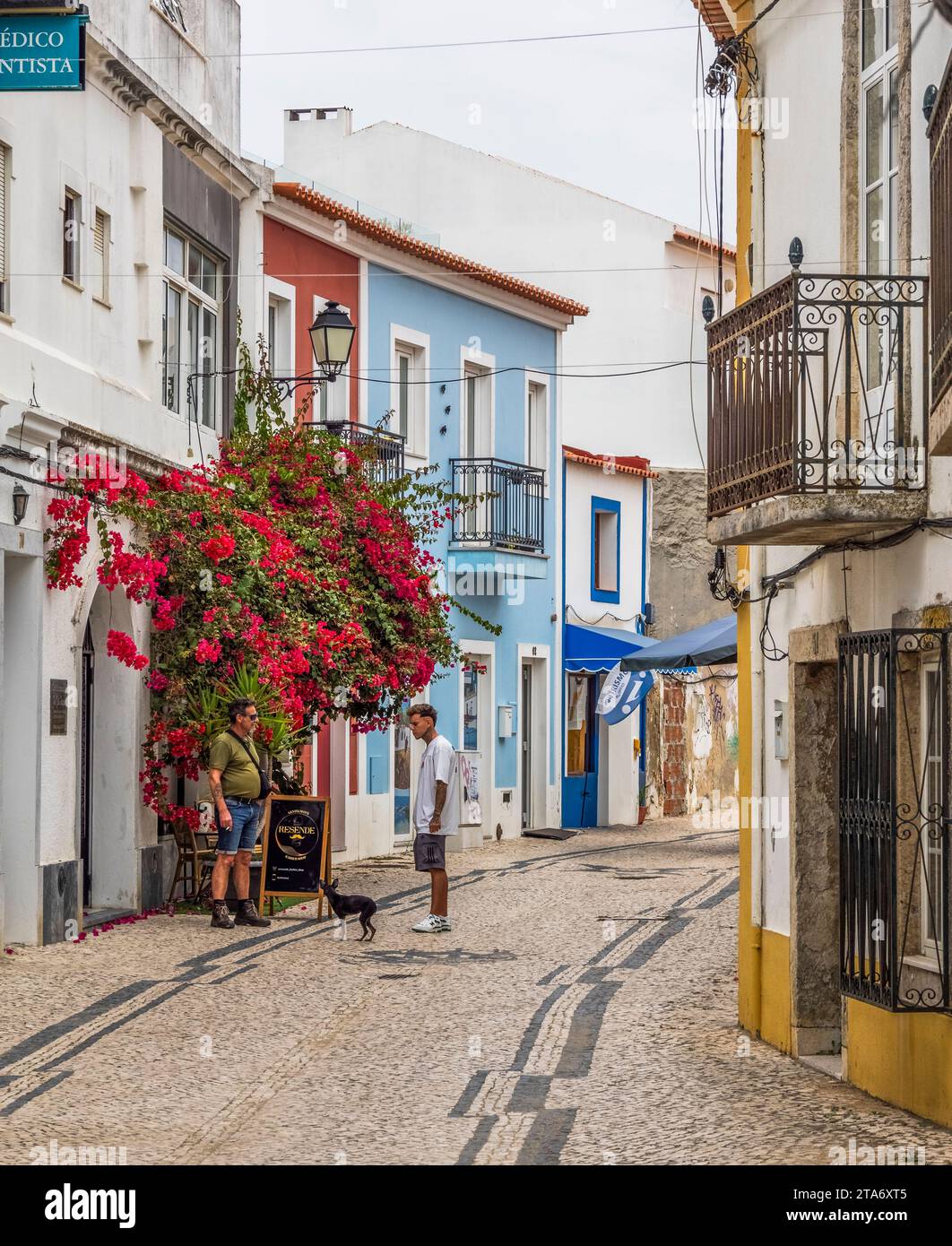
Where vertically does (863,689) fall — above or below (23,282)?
below

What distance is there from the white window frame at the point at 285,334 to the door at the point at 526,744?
760 centimetres

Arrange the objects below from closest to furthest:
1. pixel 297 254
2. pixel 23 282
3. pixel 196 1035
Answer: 1. pixel 196 1035
2. pixel 23 282
3. pixel 297 254

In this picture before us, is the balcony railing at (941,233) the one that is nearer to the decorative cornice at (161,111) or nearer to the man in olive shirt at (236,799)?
the man in olive shirt at (236,799)

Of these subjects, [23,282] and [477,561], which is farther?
[477,561]

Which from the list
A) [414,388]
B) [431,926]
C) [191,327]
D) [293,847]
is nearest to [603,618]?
[414,388]

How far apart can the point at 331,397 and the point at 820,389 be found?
13336 mm

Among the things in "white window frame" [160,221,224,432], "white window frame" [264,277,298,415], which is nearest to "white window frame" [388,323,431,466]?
"white window frame" [264,277,298,415]

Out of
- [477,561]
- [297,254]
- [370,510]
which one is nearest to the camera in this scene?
[370,510]

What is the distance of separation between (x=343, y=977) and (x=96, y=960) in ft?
5.88

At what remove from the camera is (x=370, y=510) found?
692 inches

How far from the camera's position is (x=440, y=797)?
1436 centimetres

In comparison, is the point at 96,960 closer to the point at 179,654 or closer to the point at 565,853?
the point at 179,654

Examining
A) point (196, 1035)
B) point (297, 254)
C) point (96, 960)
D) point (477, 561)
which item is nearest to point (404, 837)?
point (477, 561)

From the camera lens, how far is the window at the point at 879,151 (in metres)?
9.29
